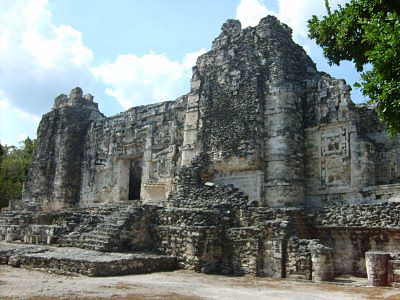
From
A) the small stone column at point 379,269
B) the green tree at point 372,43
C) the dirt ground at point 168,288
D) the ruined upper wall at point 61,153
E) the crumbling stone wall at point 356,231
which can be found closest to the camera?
the green tree at point 372,43

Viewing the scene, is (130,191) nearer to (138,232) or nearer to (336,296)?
(138,232)

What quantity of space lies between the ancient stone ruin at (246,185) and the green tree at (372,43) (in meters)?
4.20

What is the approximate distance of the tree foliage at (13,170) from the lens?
3412cm


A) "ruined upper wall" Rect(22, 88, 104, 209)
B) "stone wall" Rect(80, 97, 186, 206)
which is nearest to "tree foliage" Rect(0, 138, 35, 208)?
"ruined upper wall" Rect(22, 88, 104, 209)

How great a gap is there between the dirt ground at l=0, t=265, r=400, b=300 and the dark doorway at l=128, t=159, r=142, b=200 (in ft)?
45.9

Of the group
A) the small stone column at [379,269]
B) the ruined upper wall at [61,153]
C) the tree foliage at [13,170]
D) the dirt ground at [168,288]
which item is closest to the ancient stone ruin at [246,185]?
the small stone column at [379,269]

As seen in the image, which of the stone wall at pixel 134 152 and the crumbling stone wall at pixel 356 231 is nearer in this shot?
the crumbling stone wall at pixel 356 231

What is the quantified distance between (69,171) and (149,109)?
664cm

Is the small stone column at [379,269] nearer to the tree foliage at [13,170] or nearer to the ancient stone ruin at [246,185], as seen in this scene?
the ancient stone ruin at [246,185]

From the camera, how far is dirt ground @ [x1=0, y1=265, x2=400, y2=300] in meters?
7.98

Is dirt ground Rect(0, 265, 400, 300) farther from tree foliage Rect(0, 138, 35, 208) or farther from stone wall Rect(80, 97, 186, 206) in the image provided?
tree foliage Rect(0, 138, 35, 208)

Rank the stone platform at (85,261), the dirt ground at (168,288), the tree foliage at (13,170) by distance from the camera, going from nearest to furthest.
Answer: the dirt ground at (168,288)
the stone platform at (85,261)
the tree foliage at (13,170)

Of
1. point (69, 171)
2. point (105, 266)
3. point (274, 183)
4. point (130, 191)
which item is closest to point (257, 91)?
point (274, 183)

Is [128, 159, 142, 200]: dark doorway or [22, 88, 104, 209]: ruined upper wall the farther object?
[22, 88, 104, 209]: ruined upper wall
